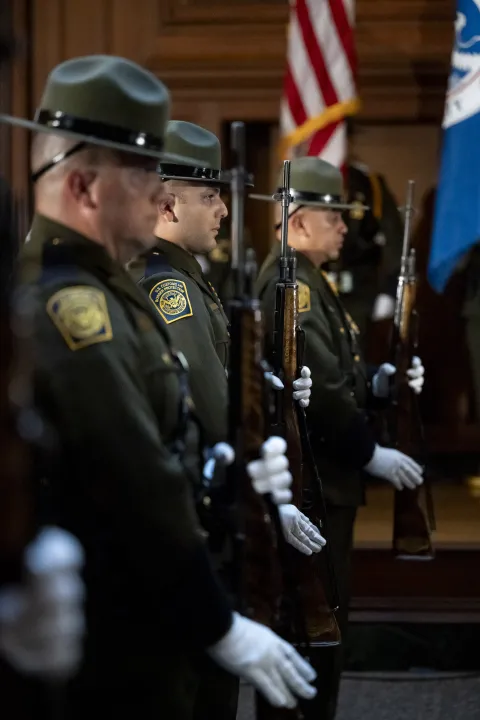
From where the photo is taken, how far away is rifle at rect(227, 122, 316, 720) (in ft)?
4.99

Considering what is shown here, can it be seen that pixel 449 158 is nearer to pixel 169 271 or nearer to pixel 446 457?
pixel 446 457

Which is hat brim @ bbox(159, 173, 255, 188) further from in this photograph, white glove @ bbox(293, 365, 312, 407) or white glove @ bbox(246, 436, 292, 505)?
white glove @ bbox(246, 436, 292, 505)

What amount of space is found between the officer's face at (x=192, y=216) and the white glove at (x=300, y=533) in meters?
0.61

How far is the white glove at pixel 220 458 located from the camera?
1.53 metres

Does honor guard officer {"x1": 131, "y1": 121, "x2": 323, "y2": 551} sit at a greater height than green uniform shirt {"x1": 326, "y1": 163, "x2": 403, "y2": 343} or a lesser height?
greater

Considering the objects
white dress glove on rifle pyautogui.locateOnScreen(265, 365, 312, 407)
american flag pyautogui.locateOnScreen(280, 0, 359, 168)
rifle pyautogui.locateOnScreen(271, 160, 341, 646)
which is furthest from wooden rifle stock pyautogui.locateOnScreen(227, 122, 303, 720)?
american flag pyautogui.locateOnScreen(280, 0, 359, 168)

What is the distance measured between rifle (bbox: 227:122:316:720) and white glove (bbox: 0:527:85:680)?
0.36 m

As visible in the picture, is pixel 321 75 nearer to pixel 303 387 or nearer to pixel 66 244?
pixel 303 387

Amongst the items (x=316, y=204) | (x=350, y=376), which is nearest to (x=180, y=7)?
(x=316, y=204)

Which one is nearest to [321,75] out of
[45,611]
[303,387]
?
[303,387]

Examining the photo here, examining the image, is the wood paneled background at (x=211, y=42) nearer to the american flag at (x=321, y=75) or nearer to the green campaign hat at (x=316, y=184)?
the american flag at (x=321, y=75)

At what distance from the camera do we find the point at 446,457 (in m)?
5.30

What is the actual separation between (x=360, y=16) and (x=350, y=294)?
1.27m

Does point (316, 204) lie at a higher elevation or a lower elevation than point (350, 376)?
higher
